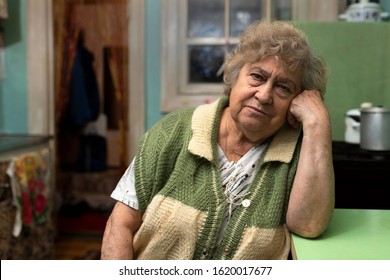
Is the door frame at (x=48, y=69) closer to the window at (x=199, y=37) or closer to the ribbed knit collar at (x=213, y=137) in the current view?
the window at (x=199, y=37)

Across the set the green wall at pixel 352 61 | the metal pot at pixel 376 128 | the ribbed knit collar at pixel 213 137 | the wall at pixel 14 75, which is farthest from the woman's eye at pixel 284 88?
the wall at pixel 14 75

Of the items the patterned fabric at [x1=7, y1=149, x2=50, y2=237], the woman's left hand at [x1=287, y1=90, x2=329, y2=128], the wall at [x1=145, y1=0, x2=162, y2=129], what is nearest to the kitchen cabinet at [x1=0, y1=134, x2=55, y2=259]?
the patterned fabric at [x1=7, y1=149, x2=50, y2=237]

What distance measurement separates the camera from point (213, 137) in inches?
49.4

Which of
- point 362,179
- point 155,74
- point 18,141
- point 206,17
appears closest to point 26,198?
point 18,141

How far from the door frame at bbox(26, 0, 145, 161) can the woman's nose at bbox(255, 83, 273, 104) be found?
174 centimetres

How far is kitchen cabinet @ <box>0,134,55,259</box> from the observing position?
2.34 m

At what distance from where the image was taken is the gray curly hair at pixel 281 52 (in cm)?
118

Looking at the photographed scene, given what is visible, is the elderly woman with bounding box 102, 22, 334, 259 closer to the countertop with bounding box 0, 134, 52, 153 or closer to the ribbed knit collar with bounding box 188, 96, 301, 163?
the ribbed knit collar with bounding box 188, 96, 301, 163

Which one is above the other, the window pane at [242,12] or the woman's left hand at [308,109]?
the window pane at [242,12]

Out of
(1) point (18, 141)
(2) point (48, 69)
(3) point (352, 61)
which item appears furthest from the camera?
(2) point (48, 69)

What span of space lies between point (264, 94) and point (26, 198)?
175 centimetres

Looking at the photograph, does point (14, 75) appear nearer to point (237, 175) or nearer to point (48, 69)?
point (48, 69)
